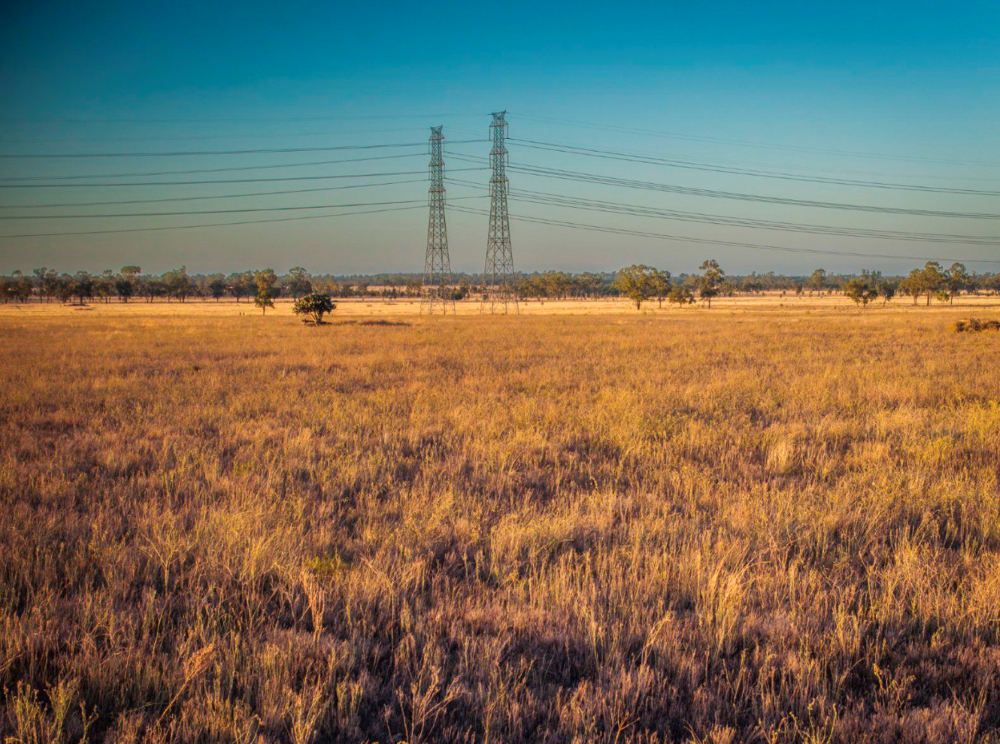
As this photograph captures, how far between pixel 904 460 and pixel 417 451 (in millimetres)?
7518

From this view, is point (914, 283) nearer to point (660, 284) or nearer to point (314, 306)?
point (660, 284)

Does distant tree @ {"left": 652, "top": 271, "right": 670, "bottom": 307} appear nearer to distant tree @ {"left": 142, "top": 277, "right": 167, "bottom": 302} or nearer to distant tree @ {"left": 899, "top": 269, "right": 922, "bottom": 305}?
distant tree @ {"left": 899, "top": 269, "right": 922, "bottom": 305}

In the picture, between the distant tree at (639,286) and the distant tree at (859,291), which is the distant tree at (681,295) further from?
the distant tree at (859,291)

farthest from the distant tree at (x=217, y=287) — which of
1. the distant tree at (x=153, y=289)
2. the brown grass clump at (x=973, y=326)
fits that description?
the brown grass clump at (x=973, y=326)

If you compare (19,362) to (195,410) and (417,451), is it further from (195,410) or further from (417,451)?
(417,451)

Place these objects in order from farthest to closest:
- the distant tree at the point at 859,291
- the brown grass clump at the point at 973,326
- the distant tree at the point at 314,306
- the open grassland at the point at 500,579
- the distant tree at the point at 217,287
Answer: the distant tree at the point at 217,287 → the distant tree at the point at 859,291 → the distant tree at the point at 314,306 → the brown grass clump at the point at 973,326 → the open grassland at the point at 500,579

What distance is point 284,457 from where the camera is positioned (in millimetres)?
8539

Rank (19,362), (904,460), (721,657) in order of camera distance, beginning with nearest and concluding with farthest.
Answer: (721,657)
(904,460)
(19,362)

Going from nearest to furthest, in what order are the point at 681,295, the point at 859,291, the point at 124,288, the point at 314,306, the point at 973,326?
the point at 973,326
the point at 314,306
the point at 859,291
the point at 681,295
the point at 124,288

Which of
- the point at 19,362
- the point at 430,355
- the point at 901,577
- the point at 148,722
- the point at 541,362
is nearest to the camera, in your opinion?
the point at 148,722

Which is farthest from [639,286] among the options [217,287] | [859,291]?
[217,287]

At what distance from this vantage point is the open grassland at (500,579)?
125 inches

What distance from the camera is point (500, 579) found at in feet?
15.3

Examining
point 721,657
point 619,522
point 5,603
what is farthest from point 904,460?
point 5,603
